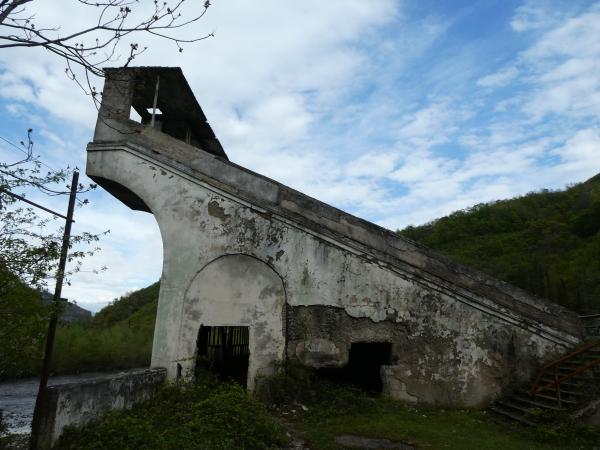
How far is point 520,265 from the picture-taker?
22.7 meters

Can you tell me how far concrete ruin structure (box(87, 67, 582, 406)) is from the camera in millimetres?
8133

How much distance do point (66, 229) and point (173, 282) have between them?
8.45ft

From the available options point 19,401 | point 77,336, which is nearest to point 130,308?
point 77,336

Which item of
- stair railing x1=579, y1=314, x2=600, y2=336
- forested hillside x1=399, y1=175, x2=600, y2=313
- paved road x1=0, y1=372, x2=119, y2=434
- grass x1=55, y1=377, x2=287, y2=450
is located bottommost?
paved road x1=0, y1=372, x2=119, y2=434

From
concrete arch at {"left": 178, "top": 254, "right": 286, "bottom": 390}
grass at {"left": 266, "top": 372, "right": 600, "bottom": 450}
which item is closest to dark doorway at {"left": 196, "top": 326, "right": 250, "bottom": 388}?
concrete arch at {"left": 178, "top": 254, "right": 286, "bottom": 390}

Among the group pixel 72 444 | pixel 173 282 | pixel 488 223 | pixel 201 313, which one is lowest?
pixel 72 444

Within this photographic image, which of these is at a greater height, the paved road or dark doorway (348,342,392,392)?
dark doorway (348,342,392,392)

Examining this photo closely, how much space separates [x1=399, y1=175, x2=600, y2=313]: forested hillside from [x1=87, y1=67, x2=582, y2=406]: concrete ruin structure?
41.4 feet

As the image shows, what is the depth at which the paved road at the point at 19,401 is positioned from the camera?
8.57 m

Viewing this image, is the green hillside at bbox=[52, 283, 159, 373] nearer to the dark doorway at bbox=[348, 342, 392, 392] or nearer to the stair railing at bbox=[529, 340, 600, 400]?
the dark doorway at bbox=[348, 342, 392, 392]

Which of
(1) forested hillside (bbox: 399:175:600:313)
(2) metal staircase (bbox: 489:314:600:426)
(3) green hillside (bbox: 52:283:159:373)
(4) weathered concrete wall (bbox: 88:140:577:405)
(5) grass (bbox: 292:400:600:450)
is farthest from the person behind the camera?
(1) forested hillside (bbox: 399:175:600:313)

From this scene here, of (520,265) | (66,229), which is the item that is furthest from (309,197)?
(520,265)

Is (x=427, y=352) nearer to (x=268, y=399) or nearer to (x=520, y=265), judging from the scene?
(x=268, y=399)

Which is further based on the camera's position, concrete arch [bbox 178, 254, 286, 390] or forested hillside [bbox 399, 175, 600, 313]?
forested hillside [bbox 399, 175, 600, 313]
